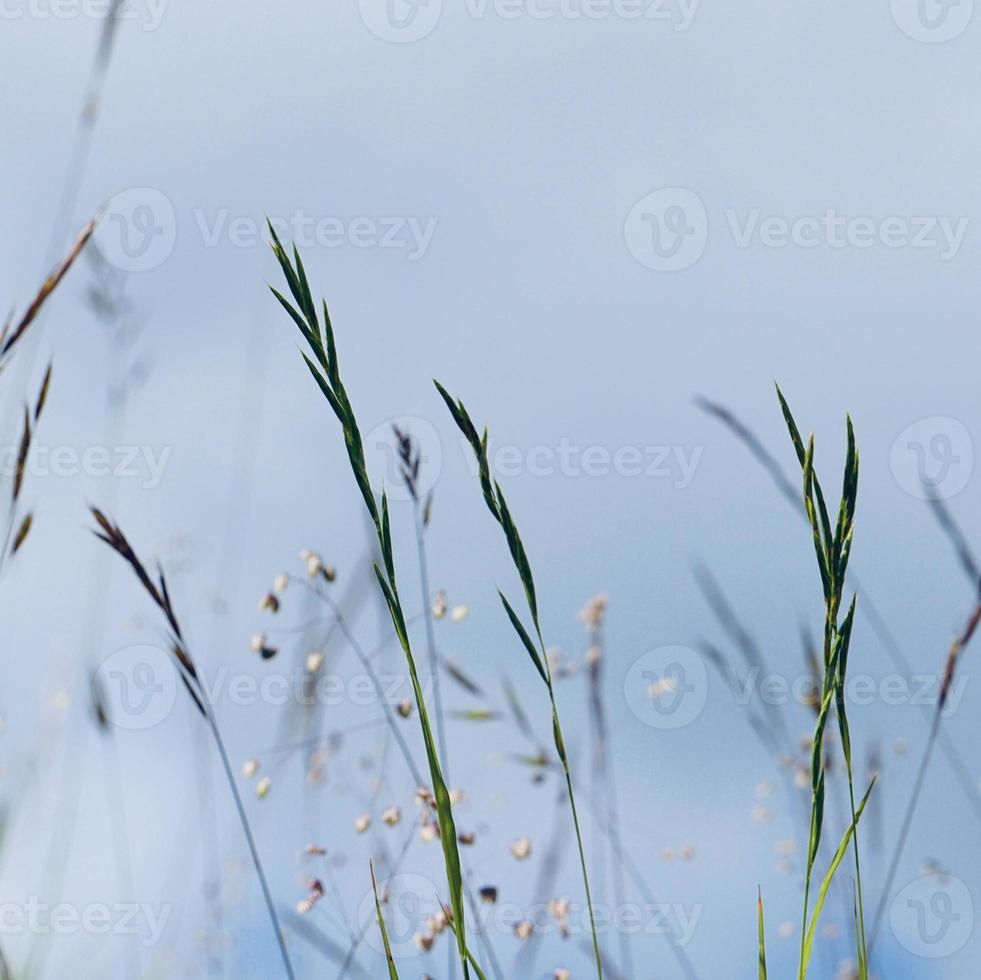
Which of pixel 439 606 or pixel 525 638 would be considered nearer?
pixel 525 638

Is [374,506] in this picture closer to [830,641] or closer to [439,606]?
[830,641]

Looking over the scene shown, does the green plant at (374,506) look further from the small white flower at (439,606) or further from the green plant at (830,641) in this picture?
the small white flower at (439,606)

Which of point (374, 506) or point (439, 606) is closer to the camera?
point (374, 506)

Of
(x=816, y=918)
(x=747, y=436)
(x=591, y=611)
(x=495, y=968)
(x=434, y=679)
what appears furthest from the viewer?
(x=591, y=611)

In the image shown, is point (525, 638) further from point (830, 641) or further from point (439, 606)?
point (439, 606)

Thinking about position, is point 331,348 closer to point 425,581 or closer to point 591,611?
point 425,581

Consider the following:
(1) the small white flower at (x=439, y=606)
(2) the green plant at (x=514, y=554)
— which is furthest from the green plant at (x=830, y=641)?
(1) the small white flower at (x=439, y=606)

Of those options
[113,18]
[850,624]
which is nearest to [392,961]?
[850,624]

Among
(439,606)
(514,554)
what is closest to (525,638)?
(514,554)

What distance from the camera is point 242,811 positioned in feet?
3.38

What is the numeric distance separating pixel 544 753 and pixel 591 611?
18.6 inches

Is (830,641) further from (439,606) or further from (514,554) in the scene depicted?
(439,606)

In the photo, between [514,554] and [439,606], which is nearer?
[514,554]

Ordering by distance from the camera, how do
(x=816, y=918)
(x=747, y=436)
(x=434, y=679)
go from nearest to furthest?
(x=816, y=918) < (x=747, y=436) < (x=434, y=679)
